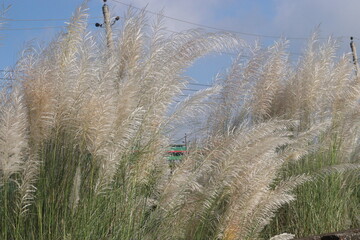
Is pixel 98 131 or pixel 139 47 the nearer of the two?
pixel 98 131

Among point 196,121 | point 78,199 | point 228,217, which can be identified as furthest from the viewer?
point 196,121

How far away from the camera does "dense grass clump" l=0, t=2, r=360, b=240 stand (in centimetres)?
339

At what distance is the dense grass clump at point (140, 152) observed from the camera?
339cm

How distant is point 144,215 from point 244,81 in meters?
1.78

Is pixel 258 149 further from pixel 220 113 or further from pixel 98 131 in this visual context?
pixel 98 131

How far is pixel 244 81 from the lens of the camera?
5176 millimetres

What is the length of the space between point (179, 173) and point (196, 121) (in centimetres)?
99

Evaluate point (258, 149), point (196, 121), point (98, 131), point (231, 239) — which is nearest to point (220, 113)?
point (196, 121)

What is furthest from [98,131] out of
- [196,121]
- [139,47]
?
[196,121]

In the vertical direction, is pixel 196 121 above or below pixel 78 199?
above

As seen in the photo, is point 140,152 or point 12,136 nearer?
point 12,136

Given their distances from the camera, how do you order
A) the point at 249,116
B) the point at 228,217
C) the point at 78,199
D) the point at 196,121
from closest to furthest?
the point at 78,199
the point at 228,217
the point at 196,121
the point at 249,116


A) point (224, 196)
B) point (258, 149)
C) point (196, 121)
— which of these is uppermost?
point (196, 121)

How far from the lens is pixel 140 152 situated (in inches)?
153
